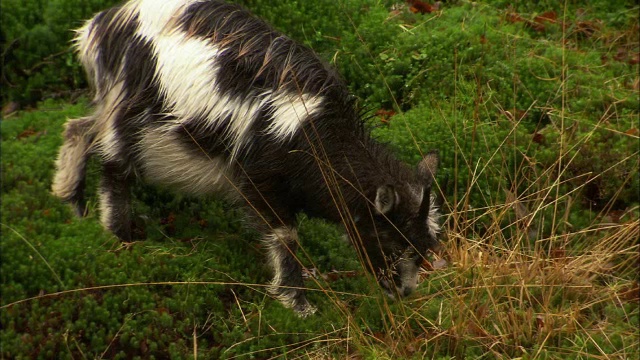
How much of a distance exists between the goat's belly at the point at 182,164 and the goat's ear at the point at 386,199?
3.60 ft

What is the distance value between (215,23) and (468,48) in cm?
287

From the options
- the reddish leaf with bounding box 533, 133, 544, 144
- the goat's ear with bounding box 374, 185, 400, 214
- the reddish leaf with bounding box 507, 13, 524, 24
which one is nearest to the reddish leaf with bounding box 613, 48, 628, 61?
the reddish leaf with bounding box 507, 13, 524, 24

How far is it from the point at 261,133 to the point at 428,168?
1.17 m

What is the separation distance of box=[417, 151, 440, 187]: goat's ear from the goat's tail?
8.21ft

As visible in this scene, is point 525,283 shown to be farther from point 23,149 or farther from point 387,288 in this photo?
point 23,149

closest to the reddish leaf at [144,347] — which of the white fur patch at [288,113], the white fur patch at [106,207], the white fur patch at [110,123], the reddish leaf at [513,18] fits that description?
the white fur patch at [106,207]

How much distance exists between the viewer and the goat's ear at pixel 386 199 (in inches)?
233

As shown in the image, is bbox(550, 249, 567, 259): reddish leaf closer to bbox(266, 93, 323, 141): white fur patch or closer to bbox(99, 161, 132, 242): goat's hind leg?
bbox(266, 93, 323, 141): white fur patch

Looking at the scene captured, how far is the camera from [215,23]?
6.31 metres

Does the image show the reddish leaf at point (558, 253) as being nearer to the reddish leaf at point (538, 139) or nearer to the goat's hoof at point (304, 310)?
the reddish leaf at point (538, 139)

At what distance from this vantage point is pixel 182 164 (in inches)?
259

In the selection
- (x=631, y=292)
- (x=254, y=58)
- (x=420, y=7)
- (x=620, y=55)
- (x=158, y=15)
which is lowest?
(x=631, y=292)

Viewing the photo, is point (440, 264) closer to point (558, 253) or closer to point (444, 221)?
point (444, 221)

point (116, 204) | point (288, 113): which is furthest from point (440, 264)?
point (116, 204)
